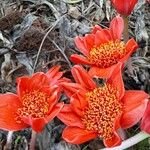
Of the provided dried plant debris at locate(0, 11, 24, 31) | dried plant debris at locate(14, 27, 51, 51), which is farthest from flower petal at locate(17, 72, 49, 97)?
dried plant debris at locate(0, 11, 24, 31)

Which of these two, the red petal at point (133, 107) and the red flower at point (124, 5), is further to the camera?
the red flower at point (124, 5)

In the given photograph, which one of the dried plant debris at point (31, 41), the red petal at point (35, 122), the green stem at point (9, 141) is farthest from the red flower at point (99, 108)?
the dried plant debris at point (31, 41)

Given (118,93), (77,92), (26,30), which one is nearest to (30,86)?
(77,92)

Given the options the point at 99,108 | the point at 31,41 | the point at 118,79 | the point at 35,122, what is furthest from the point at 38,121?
the point at 31,41

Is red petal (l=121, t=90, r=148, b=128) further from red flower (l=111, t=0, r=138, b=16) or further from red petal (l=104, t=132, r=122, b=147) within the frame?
red flower (l=111, t=0, r=138, b=16)

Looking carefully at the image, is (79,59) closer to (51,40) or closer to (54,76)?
(54,76)

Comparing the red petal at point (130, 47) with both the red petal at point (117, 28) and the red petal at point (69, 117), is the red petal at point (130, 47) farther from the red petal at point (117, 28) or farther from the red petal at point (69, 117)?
the red petal at point (69, 117)
